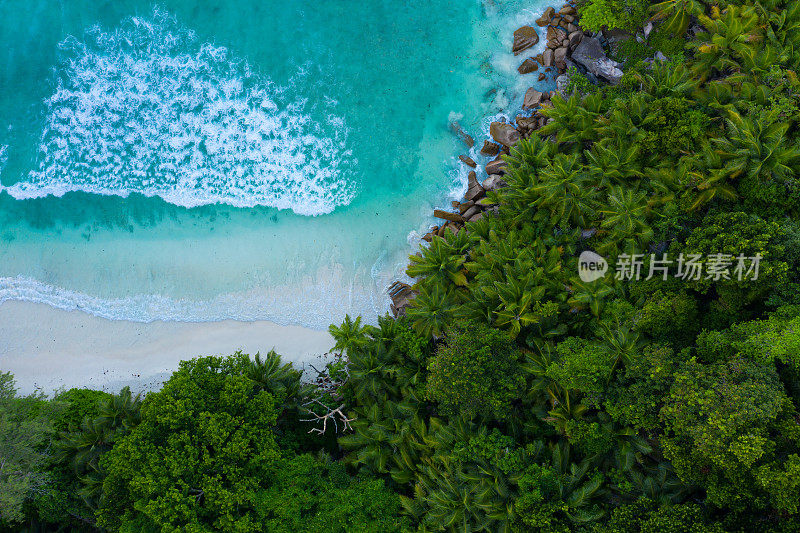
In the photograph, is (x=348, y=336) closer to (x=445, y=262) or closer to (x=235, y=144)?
(x=445, y=262)

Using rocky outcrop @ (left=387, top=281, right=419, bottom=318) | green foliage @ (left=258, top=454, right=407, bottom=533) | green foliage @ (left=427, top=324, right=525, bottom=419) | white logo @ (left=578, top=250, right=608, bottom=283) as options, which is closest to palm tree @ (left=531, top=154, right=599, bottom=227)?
white logo @ (left=578, top=250, right=608, bottom=283)

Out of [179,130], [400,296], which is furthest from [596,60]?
[179,130]

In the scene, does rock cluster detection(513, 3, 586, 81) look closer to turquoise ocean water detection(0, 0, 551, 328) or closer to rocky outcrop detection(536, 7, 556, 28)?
rocky outcrop detection(536, 7, 556, 28)

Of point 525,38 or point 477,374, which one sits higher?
point 525,38

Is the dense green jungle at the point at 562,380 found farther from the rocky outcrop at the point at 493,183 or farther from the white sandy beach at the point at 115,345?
the white sandy beach at the point at 115,345

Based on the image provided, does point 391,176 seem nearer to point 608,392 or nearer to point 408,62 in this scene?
point 408,62

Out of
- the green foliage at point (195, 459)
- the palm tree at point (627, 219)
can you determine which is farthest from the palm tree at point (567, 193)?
the green foliage at point (195, 459)

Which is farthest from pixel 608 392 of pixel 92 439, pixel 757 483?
pixel 92 439
